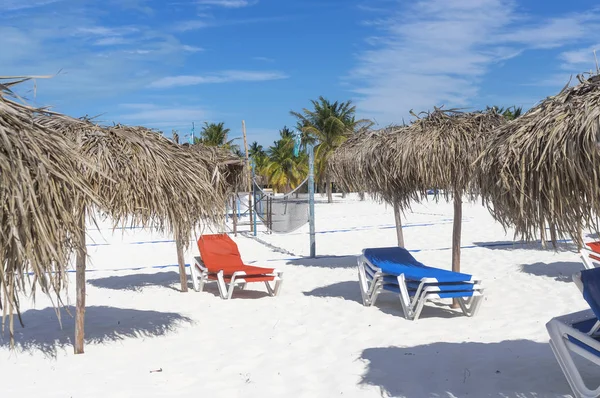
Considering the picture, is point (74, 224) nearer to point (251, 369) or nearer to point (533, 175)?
point (251, 369)

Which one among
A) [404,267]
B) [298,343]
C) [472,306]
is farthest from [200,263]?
[472,306]

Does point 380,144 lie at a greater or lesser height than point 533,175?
greater

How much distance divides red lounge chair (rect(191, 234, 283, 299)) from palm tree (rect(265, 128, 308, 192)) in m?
37.9

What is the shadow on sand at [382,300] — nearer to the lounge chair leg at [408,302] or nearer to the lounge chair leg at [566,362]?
the lounge chair leg at [408,302]

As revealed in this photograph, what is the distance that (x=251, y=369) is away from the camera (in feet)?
16.3

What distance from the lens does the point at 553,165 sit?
130 inches

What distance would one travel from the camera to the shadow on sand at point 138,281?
912 centimetres

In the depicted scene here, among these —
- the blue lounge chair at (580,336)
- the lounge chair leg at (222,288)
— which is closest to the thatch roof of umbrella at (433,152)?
the lounge chair leg at (222,288)

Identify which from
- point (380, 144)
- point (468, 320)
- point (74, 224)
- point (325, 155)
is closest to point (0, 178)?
point (74, 224)

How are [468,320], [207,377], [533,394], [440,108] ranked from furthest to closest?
1. [440,108]
2. [468,320]
3. [207,377]
4. [533,394]

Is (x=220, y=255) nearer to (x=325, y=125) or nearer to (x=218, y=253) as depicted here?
(x=218, y=253)

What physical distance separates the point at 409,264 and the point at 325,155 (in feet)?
109

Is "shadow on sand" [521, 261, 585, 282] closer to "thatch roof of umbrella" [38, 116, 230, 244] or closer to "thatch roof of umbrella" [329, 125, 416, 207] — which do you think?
"thatch roof of umbrella" [329, 125, 416, 207]

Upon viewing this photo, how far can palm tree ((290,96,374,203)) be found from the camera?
41438 millimetres
